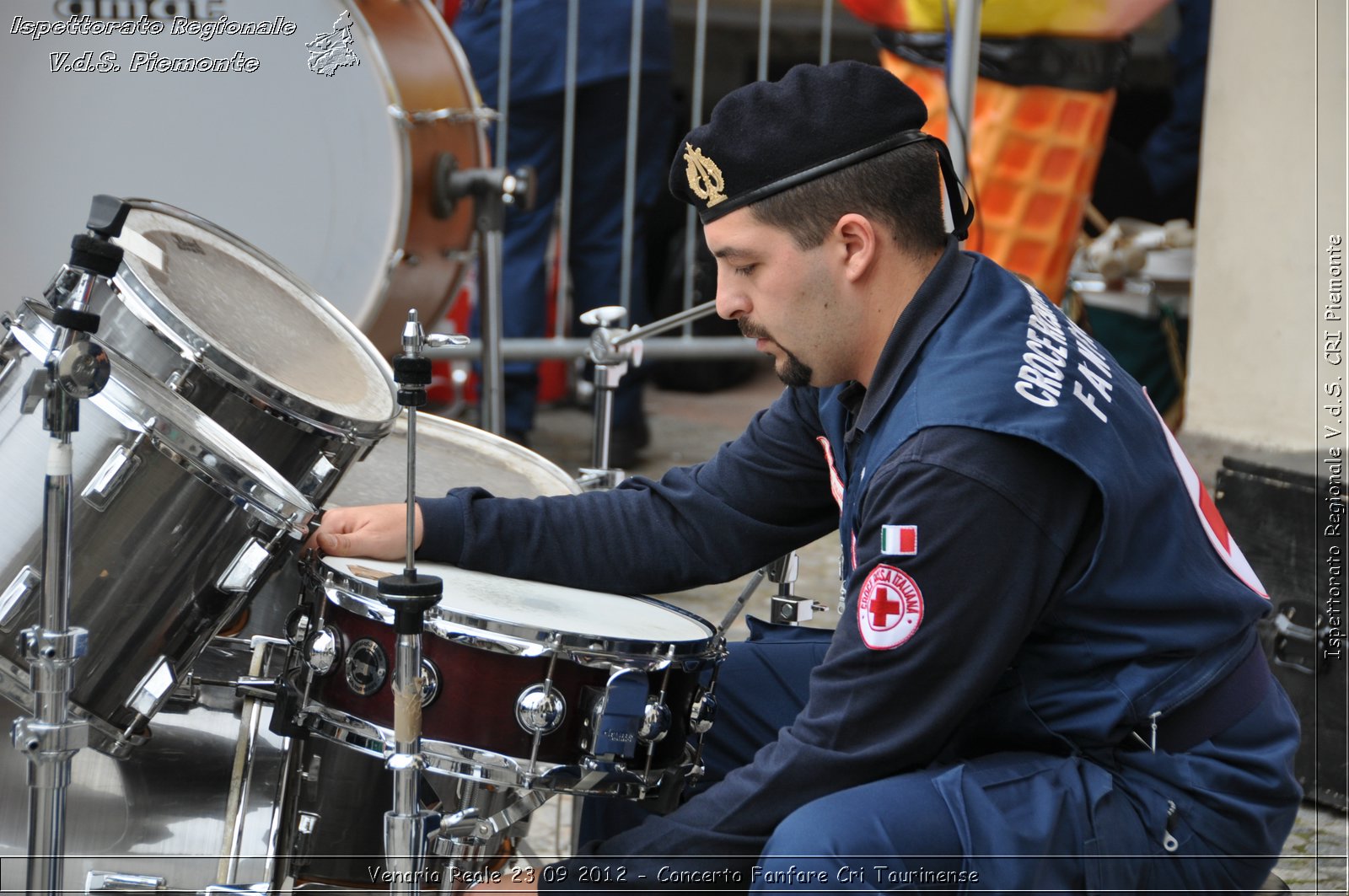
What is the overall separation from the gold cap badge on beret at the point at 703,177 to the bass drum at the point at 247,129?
1.55m

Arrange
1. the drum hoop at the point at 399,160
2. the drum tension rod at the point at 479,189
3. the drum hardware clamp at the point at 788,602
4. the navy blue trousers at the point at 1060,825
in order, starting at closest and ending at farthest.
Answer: the navy blue trousers at the point at 1060,825
the drum hardware clamp at the point at 788,602
the drum hoop at the point at 399,160
the drum tension rod at the point at 479,189

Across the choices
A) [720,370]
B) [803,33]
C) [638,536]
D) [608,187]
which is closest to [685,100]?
[803,33]

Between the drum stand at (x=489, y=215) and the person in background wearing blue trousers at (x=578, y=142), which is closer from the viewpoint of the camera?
the drum stand at (x=489, y=215)

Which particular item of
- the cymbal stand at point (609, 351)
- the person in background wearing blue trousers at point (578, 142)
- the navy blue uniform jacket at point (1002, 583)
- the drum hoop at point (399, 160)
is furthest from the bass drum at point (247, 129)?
the navy blue uniform jacket at point (1002, 583)

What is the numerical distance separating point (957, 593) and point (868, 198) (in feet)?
1.61

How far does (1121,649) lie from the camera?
5.21ft

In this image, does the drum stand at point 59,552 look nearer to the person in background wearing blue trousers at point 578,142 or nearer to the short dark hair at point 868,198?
the short dark hair at point 868,198

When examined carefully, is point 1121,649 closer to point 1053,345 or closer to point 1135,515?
point 1135,515

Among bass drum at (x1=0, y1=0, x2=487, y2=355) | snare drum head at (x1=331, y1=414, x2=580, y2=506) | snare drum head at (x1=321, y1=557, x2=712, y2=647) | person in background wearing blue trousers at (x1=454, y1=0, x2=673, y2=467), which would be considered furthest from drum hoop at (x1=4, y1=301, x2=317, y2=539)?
person in background wearing blue trousers at (x1=454, y1=0, x2=673, y2=467)

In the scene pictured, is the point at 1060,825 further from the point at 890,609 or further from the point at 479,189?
the point at 479,189

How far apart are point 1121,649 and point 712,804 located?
49 cm

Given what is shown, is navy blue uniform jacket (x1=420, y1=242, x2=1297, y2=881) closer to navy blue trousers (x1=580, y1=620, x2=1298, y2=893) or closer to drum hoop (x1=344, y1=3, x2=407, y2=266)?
navy blue trousers (x1=580, y1=620, x2=1298, y2=893)

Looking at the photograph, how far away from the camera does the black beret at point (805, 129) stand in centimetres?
168

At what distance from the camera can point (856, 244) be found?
1.70m
